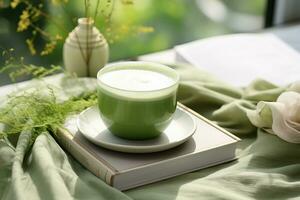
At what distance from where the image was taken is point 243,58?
1353mm

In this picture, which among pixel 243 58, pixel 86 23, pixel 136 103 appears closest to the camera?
pixel 136 103

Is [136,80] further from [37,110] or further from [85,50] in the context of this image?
[85,50]

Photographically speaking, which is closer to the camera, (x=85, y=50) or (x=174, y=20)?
(x=85, y=50)

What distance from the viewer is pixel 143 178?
859mm

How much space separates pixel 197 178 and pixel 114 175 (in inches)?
4.7

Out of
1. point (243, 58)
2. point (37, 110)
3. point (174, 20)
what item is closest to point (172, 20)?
point (174, 20)

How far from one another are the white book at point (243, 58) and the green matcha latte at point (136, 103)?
0.38 m

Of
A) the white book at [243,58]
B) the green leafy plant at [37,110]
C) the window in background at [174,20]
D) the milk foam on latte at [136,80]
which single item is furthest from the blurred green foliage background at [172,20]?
the milk foam on latte at [136,80]

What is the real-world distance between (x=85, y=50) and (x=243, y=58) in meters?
0.37

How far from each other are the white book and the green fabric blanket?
0.91ft

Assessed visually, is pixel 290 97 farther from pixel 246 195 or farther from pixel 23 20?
pixel 23 20

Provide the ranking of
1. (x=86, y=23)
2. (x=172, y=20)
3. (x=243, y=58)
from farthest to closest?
(x=172, y=20), (x=243, y=58), (x=86, y=23)

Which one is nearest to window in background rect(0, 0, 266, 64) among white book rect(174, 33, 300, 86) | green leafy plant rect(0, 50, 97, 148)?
white book rect(174, 33, 300, 86)

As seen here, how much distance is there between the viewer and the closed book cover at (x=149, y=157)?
0.85 m
